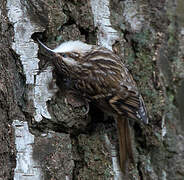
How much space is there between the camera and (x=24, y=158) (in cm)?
→ 173

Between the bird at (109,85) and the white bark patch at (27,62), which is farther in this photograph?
the bird at (109,85)

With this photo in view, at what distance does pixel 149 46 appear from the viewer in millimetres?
2148

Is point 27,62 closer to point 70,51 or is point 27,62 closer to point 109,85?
point 70,51

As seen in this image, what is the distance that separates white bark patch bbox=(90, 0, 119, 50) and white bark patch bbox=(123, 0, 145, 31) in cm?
13

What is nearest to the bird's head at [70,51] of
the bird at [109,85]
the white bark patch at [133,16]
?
the bird at [109,85]

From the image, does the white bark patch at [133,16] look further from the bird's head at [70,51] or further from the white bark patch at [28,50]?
the white bark patch at [28,50]

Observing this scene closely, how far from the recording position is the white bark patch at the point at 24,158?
5.65 ft

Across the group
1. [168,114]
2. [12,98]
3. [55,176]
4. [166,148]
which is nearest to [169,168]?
[166,148]

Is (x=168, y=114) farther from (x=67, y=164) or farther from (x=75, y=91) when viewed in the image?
(x=67, y=164)

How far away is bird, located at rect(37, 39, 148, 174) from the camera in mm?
2027

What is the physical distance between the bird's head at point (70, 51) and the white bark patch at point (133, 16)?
0.29 metres

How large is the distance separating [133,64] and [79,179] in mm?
649

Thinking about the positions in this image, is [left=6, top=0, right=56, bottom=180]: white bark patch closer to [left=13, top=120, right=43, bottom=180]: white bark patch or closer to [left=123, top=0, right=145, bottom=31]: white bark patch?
[left=13, top=120, right=43, bottom=180]: white bark patch

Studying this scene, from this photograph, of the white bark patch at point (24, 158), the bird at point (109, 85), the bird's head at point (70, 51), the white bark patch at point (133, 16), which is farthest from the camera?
the white bark patch at point (133, 16)
